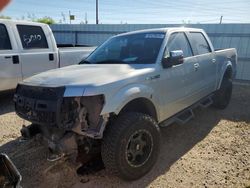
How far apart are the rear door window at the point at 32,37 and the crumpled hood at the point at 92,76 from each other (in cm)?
330

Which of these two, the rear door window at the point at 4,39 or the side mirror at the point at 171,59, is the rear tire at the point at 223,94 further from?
the rear door window at the point at 4,39

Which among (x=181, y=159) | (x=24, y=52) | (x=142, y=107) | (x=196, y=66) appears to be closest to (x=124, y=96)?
(x=142, y=107)

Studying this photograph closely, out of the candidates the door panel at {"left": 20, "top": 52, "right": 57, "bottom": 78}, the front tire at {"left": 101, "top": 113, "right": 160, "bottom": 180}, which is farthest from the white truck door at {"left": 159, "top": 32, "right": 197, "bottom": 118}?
the door panel at {"left": 20, "top": 52, "right": 57, "bottom": 78}

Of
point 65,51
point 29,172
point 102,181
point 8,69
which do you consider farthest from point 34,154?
point 65,51

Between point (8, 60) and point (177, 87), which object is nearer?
point (177, 87)

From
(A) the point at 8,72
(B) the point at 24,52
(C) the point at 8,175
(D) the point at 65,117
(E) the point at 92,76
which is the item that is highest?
(E) the point at 92,76

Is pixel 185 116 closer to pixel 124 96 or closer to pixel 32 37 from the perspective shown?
pixel 124 96

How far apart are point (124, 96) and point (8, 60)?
3937 mm

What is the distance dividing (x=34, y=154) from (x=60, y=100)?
1.57m

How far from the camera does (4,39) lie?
5.90 metres

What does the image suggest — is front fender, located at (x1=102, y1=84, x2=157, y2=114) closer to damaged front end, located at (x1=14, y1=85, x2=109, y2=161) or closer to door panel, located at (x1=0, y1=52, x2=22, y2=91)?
damaged front end, located at (x1=14, y1=85, x2=109, y2=161)

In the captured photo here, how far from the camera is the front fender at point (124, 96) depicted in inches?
113

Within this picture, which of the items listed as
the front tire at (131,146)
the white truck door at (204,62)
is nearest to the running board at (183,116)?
the white truck door at (204,62)

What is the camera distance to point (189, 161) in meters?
3.72
